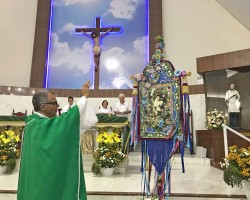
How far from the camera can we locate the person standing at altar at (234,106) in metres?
6.70

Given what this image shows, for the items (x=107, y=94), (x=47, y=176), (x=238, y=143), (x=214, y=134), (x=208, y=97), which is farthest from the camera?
(x=107, y=94)

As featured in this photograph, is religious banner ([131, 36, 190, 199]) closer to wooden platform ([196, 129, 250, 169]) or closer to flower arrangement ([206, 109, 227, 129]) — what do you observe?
wooden platform ([196, 129, 250, 169])

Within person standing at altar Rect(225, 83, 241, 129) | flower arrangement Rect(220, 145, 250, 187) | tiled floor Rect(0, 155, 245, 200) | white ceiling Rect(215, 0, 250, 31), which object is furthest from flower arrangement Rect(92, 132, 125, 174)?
white ceiling Rect(215, 0, 250, 31)

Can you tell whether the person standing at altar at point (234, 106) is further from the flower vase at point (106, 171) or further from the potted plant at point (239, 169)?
the flower vase at point (106, 171)

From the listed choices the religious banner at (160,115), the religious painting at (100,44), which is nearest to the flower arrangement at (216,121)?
the religious painting at (100,44)

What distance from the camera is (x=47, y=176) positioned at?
80.5 inches

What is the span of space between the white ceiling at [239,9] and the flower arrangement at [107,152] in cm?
581

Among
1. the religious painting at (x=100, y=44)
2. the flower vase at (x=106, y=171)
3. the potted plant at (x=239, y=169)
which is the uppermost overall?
the religious painting at (x=100, y=44)

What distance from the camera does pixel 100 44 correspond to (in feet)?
29.8

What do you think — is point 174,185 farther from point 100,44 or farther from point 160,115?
point 100,44

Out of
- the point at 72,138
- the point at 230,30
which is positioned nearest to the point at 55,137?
the point at 72,138

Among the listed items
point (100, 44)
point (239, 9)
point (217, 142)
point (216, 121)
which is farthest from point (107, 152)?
point (239, 9)

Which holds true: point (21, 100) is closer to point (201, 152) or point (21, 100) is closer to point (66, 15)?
point (66, 15)

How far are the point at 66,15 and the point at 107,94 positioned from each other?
11.9 feet
